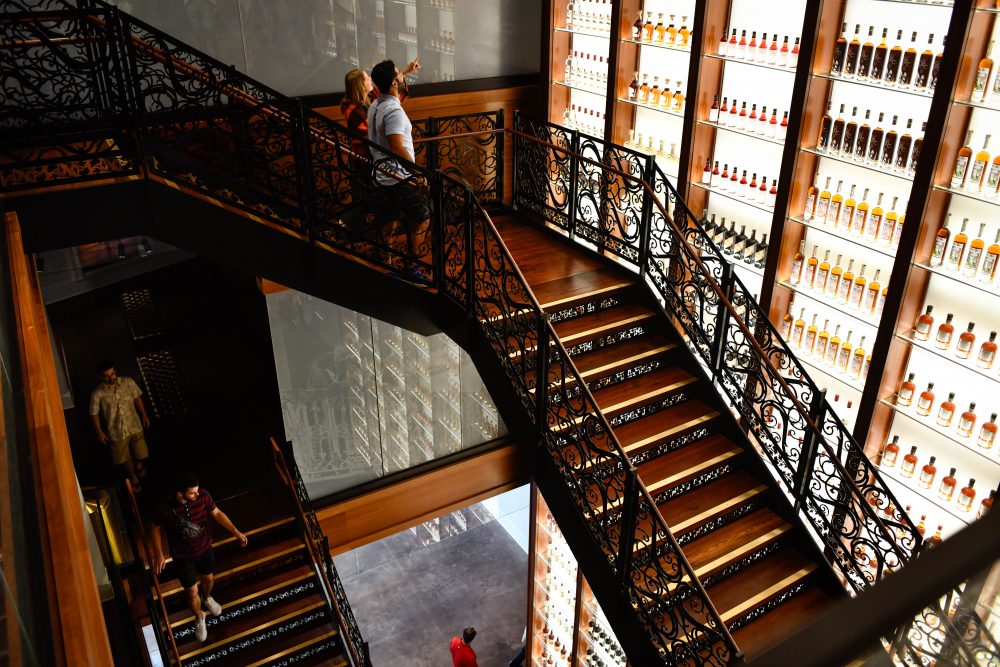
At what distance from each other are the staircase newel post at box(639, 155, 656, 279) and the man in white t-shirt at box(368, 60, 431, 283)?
1.76 m

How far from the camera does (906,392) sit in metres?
5.78

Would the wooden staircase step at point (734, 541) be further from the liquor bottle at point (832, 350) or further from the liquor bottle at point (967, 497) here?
the liquor bottle at point (832, 350)

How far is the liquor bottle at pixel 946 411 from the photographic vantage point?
5508mm

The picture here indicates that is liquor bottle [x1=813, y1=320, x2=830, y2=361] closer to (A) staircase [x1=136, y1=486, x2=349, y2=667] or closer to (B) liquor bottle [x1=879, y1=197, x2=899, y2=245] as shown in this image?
(B) liquor bottle [x1=879, y1=197, x2=899, y2=245]

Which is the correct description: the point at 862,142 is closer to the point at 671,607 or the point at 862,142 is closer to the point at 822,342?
the point at 822,342

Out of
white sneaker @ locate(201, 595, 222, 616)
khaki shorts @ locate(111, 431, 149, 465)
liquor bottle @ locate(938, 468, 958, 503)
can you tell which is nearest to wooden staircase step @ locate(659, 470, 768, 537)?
liquor bottle @ locate(938, 468, 958, 503)

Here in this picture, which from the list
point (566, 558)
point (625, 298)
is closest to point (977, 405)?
point (625, 298)

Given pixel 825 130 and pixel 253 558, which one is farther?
pixel 253 558

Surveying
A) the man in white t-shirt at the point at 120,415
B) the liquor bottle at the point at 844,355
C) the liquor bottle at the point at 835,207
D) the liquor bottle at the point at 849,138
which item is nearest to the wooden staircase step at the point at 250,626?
the man in white t-shirt at the point at 120,415

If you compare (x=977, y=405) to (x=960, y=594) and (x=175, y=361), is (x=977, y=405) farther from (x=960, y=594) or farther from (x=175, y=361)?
(x=175, y=361)

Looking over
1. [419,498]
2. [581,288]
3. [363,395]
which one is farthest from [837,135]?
[419,498]

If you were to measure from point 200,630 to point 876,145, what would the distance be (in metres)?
7.43

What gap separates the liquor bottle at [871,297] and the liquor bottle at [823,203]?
0.60 meters

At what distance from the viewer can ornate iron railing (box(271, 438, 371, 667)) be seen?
26.1 ft
